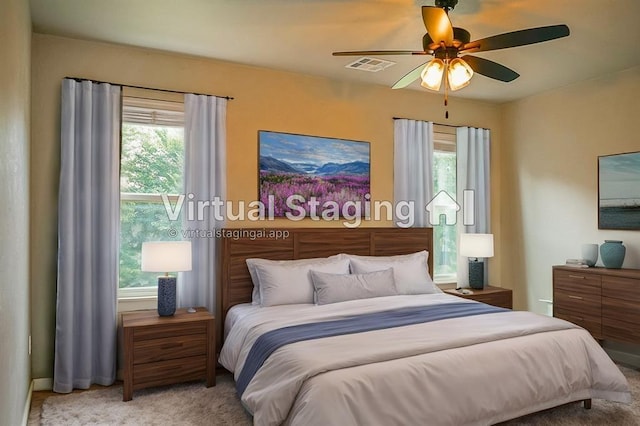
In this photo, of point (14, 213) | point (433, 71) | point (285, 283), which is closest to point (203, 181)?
point (285, 283)

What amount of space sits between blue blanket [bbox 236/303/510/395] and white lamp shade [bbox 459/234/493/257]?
1349 millimetres

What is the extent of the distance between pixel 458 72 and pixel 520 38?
0.38 meters

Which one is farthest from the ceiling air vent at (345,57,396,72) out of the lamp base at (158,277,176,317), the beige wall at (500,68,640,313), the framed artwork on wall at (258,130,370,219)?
the lamp base at (158,277,176,317)

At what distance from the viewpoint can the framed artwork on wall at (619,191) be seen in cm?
415

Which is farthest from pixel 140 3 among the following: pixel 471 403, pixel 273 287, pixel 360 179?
pixel 471 403

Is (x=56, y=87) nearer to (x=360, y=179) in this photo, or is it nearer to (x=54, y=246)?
(x=54, y=246)

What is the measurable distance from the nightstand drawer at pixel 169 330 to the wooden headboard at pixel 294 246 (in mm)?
429

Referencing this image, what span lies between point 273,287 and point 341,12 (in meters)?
2.20

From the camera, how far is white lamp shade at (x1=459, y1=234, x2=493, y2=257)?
15.7 ft

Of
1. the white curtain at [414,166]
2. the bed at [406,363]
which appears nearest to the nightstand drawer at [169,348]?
the bed at [406,363]

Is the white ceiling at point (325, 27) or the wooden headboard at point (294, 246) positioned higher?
the white ceiling at point (325, 27)

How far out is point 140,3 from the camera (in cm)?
295

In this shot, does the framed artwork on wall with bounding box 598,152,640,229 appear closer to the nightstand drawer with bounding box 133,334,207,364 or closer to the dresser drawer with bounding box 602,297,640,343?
the dresser drawer with bounding box 602,297,640,343

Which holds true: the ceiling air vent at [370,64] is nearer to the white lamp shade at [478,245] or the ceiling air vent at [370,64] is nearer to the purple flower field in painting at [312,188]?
the purple flower field in painting at [312,188]
